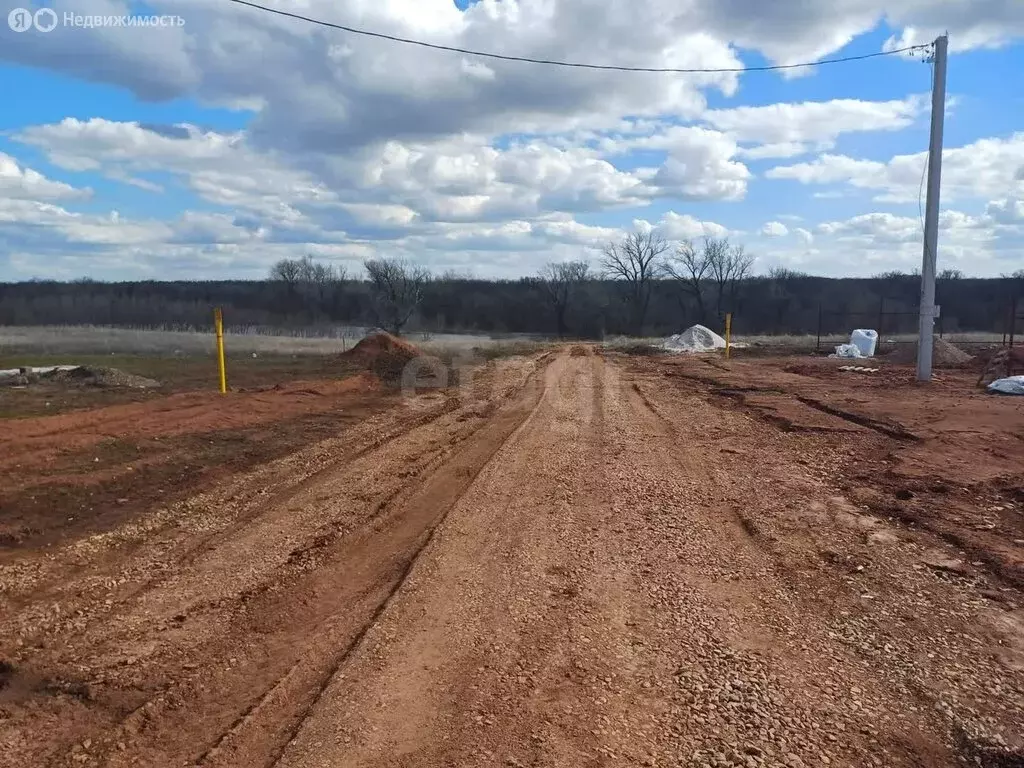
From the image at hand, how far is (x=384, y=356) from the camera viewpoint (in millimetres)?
23422

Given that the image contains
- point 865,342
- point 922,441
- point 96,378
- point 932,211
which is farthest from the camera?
point 865,342

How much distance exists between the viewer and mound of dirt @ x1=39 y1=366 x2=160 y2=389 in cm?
1839

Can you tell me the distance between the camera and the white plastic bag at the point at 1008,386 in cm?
1738

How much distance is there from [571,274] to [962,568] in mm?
89918

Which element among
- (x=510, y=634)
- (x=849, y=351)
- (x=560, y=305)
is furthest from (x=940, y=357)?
(x=560, y=305)

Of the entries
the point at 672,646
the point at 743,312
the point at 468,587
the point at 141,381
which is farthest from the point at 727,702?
the point at 743,312

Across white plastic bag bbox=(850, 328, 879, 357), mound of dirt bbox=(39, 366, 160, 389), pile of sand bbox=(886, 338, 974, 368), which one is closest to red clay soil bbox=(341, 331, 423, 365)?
mound of dirt bbox=(39, 366, 160, 389)

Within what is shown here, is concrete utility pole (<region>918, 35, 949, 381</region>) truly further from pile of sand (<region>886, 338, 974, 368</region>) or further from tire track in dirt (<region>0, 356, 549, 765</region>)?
tire track in dirt (<region>0, 356, 549, 765</region>)

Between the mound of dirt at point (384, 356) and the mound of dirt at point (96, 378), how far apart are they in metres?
5.86

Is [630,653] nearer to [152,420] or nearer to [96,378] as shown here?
[152,420]

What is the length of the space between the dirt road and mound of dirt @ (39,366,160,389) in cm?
1179

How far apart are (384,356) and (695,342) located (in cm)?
2213

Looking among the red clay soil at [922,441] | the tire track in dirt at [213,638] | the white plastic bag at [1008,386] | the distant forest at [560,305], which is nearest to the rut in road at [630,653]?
the tire track in dirt at [213,638]

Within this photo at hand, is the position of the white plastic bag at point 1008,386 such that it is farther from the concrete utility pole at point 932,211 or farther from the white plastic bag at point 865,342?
the white plastic bag at point 865,342
